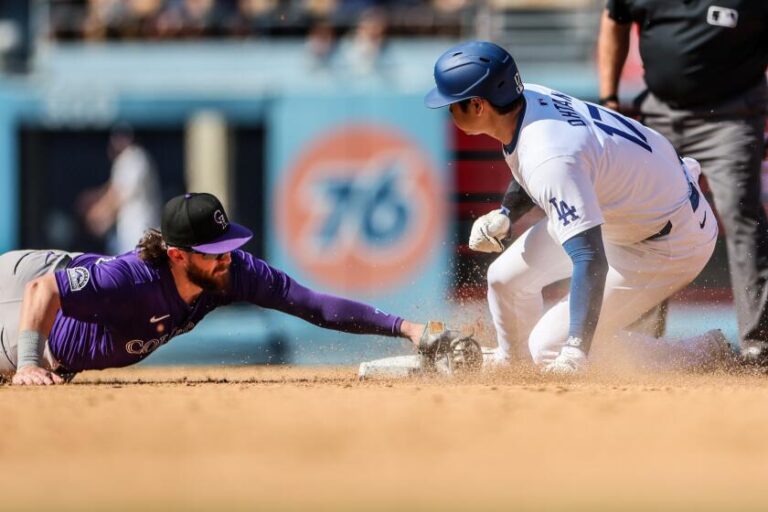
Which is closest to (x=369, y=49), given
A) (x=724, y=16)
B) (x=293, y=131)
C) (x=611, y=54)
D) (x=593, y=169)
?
(x=293, y=131)

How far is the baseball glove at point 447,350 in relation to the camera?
6629 millimetres

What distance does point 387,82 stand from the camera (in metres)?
13.2

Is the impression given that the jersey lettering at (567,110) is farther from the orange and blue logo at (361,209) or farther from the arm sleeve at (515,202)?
the orange and blue logo at (361,209)

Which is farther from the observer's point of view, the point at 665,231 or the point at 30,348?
the point at 665,231

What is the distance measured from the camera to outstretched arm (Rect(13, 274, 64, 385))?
617 cm

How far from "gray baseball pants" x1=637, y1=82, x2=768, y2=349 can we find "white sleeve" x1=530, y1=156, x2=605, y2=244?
148cm

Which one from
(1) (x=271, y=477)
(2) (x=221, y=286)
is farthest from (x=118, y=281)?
(1) (x=271, y=477)

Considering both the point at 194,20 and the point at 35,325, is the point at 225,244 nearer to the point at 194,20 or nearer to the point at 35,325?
the point at 35,325

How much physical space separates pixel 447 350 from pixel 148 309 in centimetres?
148

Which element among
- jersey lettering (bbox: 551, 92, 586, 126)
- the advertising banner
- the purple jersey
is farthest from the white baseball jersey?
the advertising banner

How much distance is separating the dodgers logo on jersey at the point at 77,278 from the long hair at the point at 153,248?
0.28 metres

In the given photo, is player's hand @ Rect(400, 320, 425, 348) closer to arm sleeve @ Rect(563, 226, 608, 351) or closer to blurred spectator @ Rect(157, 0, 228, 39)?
arm sleeve @ Rect(563, 226, 608, 351)

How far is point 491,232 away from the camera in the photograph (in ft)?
22.3

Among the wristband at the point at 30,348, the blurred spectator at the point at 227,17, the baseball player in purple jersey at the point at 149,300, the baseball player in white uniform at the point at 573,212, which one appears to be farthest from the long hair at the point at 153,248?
the blurred spectator at the point at 227,17
